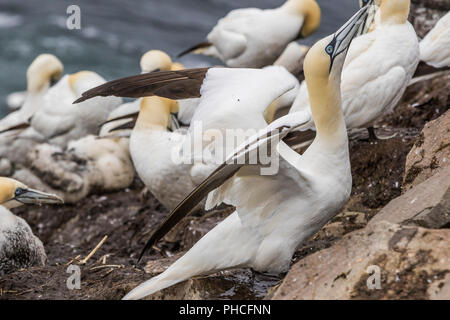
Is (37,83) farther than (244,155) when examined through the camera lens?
Yes

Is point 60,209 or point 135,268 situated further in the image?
point 60,209

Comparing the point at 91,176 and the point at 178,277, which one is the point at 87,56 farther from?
the point at 178,277

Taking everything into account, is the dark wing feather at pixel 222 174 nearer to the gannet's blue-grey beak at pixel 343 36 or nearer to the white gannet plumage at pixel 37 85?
the gannet's blue-grey beak at pixel 343 36

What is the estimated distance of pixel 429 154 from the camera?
17.2ft

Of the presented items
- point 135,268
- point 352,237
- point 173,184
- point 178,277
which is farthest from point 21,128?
point 352,237

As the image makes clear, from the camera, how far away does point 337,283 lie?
12.9 ft

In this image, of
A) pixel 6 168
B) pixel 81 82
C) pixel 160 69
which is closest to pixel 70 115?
pixel 81 82

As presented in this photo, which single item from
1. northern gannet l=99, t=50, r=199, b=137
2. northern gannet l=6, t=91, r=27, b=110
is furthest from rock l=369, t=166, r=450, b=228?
northern gannet l=6, t=91, r=27, b=110

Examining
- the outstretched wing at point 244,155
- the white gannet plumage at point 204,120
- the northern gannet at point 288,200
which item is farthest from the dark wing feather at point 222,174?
the white gannet plumage at point 204,120

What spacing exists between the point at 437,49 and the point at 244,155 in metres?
3.54

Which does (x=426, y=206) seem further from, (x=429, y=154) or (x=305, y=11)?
(x=305, y=11)

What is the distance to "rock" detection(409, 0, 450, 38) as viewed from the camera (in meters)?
9.59

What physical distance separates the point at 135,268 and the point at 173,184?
1.37m

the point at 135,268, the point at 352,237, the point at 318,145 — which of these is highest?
the point at 318,145
